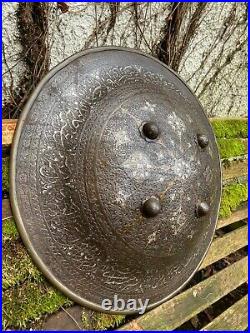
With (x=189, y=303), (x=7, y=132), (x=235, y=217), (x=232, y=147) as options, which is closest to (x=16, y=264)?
(x=7, y=132)

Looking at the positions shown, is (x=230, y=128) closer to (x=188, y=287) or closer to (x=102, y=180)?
(x=188, y=287)

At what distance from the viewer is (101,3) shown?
4.81ft

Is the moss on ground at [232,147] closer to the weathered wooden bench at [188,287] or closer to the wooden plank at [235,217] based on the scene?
the weathered wooden bench at [188,287]

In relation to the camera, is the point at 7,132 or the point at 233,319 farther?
the point at 233,319

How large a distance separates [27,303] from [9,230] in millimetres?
197

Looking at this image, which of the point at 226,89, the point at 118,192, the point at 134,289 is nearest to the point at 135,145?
the point at 118,192

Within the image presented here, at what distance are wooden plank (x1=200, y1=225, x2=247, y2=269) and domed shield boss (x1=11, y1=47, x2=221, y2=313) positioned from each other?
361mm

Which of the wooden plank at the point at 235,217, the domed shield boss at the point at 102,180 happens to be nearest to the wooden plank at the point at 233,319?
the wooden plank at the point at 235,217

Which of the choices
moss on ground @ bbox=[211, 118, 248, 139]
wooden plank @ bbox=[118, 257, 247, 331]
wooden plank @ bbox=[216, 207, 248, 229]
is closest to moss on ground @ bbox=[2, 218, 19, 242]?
wooden plank @ bbox=[118, 257, 247, 331]

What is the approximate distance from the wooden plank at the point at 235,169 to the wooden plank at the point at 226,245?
0.80ft

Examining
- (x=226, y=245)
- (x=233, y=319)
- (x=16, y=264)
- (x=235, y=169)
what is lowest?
(x=233, y=319)

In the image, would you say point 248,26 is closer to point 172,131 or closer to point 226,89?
point 226,89

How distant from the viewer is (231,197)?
63.3 inches

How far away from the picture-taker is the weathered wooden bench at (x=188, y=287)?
93cm
